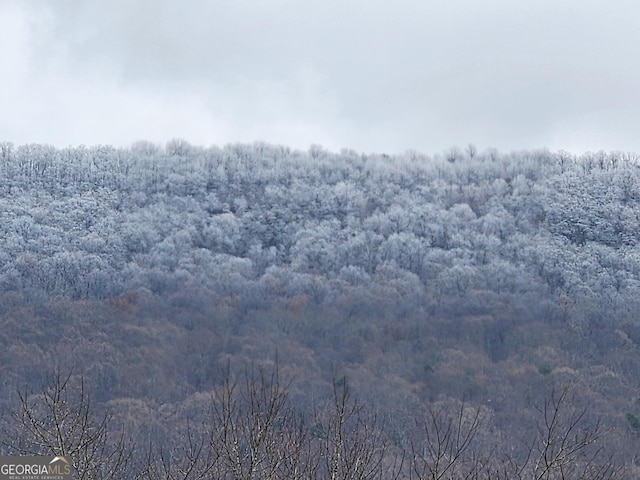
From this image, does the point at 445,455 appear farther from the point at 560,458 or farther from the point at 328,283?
the point at 328,283

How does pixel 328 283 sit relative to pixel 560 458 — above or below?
below

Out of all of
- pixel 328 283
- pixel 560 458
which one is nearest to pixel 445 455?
pixel 560 458

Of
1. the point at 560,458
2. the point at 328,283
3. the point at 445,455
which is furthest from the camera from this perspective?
the point at 328,283

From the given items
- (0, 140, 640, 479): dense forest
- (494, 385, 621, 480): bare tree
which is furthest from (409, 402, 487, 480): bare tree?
(0, 140, 640, 479): dense forest

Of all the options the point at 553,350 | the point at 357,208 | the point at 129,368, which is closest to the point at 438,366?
the point at 553,350

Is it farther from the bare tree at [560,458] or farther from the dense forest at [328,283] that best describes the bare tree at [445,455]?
the dense forest at [328,283]

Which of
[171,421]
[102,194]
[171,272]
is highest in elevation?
[102,194]

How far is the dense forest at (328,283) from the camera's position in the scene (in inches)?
2304

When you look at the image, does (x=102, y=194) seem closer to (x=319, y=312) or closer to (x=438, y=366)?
(x=319, y=312)

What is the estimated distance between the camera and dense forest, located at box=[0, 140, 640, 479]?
58.5 m

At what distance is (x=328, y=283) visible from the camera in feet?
258

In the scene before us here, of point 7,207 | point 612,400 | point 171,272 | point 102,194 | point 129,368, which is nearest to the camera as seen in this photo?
point 612,400

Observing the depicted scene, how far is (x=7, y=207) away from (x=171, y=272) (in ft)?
58.3

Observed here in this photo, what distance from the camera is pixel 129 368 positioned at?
6266cm
